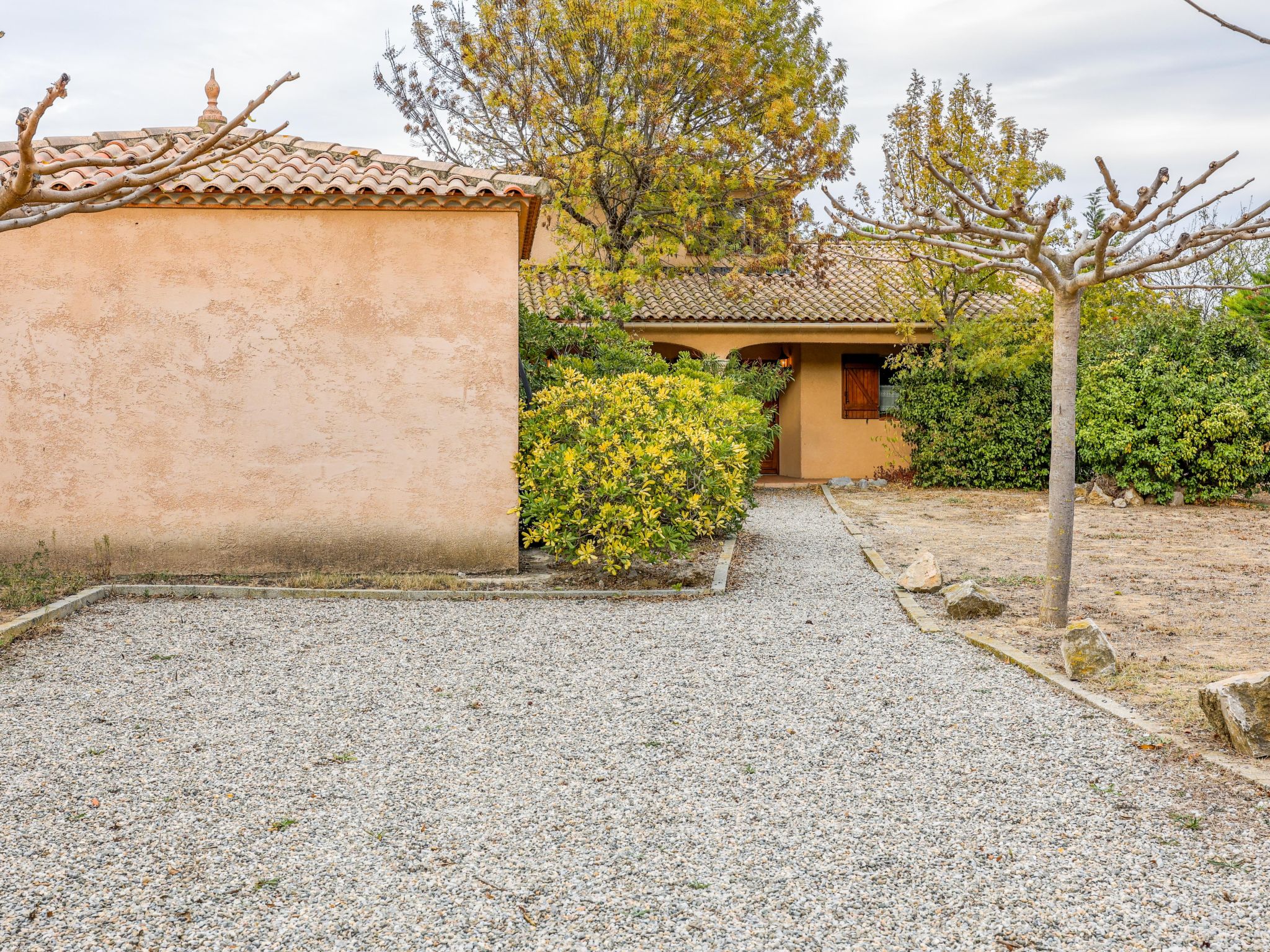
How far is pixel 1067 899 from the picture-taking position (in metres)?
2.92

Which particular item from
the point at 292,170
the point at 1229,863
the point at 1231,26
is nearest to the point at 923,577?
the point at 1229,863

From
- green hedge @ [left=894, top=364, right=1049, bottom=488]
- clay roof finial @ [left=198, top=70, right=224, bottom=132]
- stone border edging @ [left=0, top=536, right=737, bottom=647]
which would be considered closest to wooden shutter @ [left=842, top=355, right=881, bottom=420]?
green hedge @ [left=894, top=364, right=1049, bottom=488]

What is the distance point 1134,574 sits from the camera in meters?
8.82

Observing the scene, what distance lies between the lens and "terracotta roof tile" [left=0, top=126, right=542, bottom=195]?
8078 mm

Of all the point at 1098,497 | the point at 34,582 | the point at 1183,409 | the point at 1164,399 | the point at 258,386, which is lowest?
the point at 1098,497

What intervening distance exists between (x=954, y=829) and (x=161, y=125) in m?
9.70

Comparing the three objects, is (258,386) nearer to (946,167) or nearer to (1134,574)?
(1134,574)

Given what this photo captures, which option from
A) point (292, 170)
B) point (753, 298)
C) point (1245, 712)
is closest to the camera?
point (1245, 712)

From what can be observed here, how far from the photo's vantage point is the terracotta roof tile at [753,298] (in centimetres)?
1770

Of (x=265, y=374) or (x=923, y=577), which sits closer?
(x=923, y=577)

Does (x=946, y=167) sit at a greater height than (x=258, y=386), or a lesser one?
greater

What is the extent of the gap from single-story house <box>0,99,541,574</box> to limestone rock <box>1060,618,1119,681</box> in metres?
4.69

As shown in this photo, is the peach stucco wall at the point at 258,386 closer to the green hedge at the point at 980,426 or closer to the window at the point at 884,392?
the green hedge at the point at 980,426

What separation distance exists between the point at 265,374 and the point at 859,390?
43.6 feet
